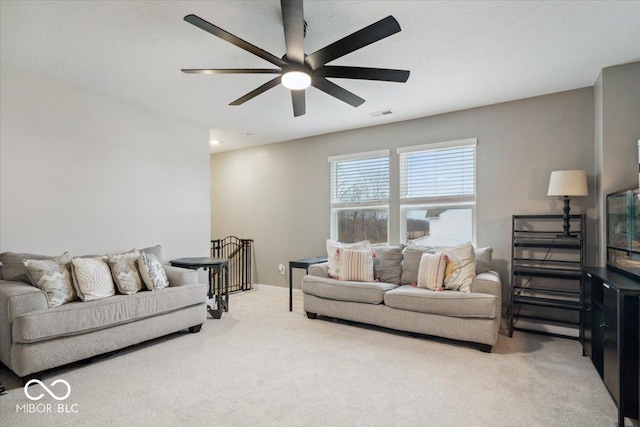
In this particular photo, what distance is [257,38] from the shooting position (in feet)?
8.89

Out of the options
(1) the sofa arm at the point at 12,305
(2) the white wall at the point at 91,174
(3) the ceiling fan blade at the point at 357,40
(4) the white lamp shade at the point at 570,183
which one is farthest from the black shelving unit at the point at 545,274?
(1) the sofa arm at the point at 12,305

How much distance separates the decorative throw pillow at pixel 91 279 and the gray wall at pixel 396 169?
119 inches

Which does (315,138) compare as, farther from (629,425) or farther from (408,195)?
(629,425)

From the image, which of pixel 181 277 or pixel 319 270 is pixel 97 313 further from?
pixel 319 270

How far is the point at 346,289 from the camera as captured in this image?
13.0 feet

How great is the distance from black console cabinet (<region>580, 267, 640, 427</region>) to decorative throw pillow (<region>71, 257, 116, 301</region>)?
152 inches

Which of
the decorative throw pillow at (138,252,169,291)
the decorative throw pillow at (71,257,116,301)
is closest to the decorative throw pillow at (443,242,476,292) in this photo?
the decorative throw pillow at (138,252,169,291)

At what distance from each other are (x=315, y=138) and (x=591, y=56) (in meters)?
3.63

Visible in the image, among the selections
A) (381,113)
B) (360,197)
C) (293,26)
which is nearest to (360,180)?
(360,197)

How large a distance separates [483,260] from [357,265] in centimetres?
140

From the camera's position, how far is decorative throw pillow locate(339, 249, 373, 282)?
4145mm

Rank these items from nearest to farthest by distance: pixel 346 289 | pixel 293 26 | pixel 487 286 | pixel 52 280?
pixel 293 26 → pixel 52 280 → pixel 487 286 → pixel 346 289

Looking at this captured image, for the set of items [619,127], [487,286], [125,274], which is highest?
[619,127]

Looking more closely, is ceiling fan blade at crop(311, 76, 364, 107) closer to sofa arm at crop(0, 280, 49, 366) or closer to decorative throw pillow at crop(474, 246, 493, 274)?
decorative throw pillow at crop(474, 246, 493, 274)
